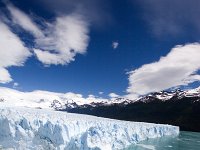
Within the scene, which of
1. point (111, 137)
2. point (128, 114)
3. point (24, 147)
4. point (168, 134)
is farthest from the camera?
point (128, 114)

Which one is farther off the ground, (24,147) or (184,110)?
(184,110)

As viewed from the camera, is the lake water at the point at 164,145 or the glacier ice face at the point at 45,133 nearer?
the glacier ice face at the point at 45,133

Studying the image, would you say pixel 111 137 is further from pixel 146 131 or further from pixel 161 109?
pixel 161 109

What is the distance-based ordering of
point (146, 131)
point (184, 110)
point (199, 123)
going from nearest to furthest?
point (146, 131) < point (199, 123) < point (184, 110)

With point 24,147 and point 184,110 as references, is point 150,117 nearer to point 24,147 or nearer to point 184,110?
point 184,110

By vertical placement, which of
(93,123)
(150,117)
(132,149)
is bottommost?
(132,149)

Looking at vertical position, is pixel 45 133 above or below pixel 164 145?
above

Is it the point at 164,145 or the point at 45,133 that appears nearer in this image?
the point at 45,133

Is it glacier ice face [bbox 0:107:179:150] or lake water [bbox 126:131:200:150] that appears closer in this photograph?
glacier ice face [bbox 0:107:179:150]

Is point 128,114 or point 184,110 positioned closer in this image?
point 184,110

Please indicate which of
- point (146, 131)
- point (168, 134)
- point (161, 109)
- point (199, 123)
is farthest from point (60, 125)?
point (161, 109)
